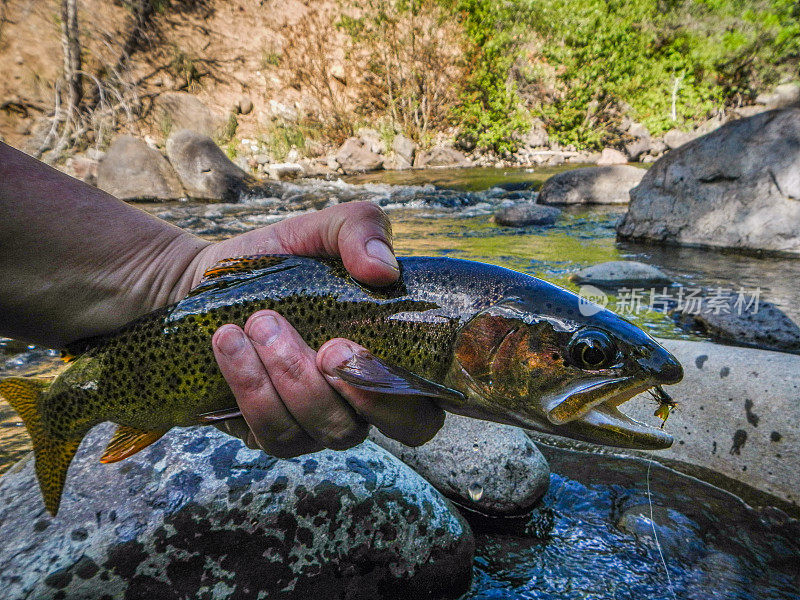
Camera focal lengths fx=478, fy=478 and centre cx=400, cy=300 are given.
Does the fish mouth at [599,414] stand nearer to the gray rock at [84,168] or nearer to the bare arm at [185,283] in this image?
the bare arm at [185,283]

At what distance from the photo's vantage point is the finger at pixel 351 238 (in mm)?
1842

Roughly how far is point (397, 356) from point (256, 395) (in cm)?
61

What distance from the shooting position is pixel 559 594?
238cm

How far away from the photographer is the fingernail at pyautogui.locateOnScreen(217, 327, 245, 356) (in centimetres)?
182

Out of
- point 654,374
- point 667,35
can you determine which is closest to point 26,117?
point 654,374

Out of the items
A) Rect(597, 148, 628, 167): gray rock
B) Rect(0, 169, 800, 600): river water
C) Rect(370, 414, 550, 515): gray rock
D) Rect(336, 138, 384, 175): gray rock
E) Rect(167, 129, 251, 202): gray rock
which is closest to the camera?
Rect(0, 169, 800, 600): river water

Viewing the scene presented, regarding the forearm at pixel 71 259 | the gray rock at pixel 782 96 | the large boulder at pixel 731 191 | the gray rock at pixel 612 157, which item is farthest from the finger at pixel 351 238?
the gray rock at pixel 782 96

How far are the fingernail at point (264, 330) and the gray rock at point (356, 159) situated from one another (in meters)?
24.0

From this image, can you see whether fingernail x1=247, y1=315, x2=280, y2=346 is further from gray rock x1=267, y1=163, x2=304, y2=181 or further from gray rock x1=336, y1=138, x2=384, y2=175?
gray rock x1=336, y1=138, x2=384, y2=175

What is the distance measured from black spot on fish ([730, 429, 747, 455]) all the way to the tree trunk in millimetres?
27879

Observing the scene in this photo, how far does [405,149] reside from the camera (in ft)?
88.3

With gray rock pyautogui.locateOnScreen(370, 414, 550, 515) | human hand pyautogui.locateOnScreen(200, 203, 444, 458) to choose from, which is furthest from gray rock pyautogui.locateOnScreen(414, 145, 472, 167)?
human hand pyautogui.locateOnScreen(200, 203, 444, 458)

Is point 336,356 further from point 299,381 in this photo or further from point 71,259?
point 71,259

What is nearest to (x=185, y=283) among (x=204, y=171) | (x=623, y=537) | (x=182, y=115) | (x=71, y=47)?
(x=623, y=537)
